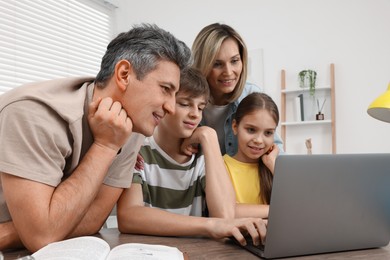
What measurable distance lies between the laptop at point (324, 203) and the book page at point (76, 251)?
304 millimetres

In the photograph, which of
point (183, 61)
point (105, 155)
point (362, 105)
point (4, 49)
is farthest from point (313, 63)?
point (105, 155)

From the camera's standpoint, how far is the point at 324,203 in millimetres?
748

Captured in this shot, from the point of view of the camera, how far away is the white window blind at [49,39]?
317 centimetres

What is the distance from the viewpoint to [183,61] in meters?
1.10

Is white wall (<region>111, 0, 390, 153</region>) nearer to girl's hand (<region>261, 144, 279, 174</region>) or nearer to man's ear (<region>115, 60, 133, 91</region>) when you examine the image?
girl's hand (<region>261, 144, 279, 174</region>)

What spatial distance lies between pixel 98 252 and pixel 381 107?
104 centimetres

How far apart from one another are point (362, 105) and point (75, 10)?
2829mm

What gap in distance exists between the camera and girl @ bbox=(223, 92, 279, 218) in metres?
1.50

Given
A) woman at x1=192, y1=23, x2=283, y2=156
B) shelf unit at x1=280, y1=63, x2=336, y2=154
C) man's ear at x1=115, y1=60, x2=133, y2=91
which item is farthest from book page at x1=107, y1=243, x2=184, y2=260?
shelf unit at x1=280, y1=63, x2=336, y2=154

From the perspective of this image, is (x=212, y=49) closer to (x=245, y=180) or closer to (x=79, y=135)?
(x=245, y=180)

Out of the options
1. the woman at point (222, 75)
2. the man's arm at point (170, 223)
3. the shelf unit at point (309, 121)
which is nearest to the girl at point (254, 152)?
the woman at point (222, 75)

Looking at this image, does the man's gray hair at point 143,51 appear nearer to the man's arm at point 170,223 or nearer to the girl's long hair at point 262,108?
the man's arm at point 170,223

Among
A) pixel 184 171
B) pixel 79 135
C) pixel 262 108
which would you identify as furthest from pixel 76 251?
pixel 262 108

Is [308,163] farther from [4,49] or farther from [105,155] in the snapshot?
[4,49]
